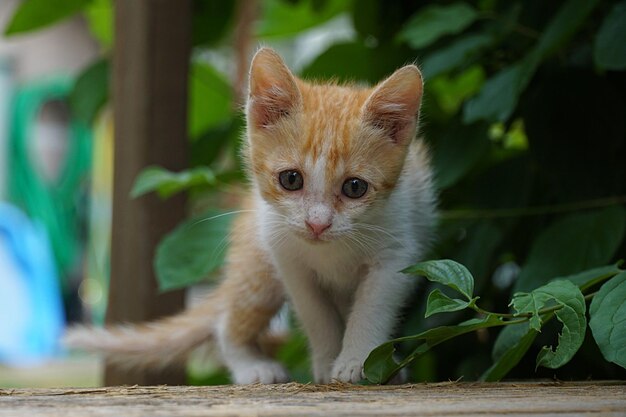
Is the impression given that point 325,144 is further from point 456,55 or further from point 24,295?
point 24,295

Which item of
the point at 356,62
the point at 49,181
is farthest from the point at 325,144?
the point at 49,181

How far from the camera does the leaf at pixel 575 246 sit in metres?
1.80

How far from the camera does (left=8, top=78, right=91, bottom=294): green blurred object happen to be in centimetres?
725

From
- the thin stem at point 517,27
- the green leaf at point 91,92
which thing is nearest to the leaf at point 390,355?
the thin stem at point 517,27

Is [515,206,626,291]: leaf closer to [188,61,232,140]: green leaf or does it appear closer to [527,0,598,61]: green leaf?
[527,0,598,61]: green leaf

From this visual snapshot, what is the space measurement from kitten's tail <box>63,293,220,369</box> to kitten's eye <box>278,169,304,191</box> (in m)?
0.55

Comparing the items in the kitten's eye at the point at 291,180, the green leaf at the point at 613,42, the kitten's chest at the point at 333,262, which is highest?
the green leaf at the point at 613,42

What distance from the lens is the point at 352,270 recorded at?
1.83 meters

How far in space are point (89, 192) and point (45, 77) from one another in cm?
99

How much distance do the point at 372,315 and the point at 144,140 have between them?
0.97 metres

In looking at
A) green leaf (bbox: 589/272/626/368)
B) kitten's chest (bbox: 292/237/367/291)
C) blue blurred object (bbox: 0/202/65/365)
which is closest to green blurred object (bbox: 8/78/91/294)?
blue blurred object (bbox: 0/202/65/365)

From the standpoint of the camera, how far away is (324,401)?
125 centimetres

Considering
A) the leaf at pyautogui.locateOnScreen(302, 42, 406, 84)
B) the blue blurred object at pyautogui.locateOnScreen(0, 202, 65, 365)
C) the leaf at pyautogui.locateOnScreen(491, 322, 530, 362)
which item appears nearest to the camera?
the leaf at pyautogui.locateOnScreen(491, 322, 530, 362)

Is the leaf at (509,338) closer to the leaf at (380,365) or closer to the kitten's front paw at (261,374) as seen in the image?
the leaf at (380,365)
